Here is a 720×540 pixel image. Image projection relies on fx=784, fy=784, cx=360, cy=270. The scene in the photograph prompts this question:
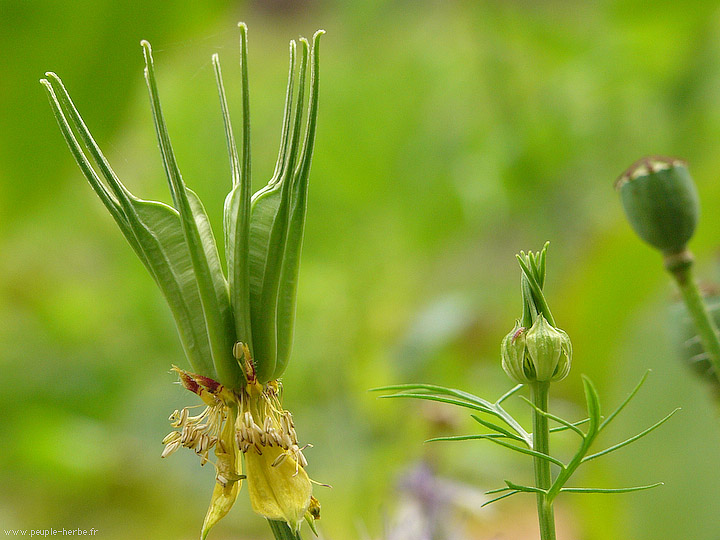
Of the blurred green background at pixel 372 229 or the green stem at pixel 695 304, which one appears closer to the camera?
the green stem at pixel 695 304

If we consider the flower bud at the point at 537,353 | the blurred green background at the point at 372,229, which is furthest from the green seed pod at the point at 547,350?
the blurred green background at the point at 372,229

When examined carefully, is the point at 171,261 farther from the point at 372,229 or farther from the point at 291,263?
the point at 372,229

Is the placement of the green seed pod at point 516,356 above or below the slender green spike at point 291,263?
below

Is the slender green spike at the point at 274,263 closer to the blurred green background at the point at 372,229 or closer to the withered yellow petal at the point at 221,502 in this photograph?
the withered yellow petal at the point at 221,502

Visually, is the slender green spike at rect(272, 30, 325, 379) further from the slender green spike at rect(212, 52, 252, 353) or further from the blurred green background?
the blurred green background

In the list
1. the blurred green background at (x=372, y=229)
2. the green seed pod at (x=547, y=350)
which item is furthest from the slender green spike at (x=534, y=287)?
the blurred green background at (x=372, y=229)

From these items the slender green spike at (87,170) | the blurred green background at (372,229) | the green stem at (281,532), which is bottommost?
the green stem at (281,532)

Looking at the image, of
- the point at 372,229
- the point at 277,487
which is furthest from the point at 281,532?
the point at 372,229

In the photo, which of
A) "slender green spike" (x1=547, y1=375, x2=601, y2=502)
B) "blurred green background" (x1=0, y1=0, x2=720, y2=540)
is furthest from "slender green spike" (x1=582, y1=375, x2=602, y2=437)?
"blurred green background" (x1=0, y1=0, x2=720, y2=540)
